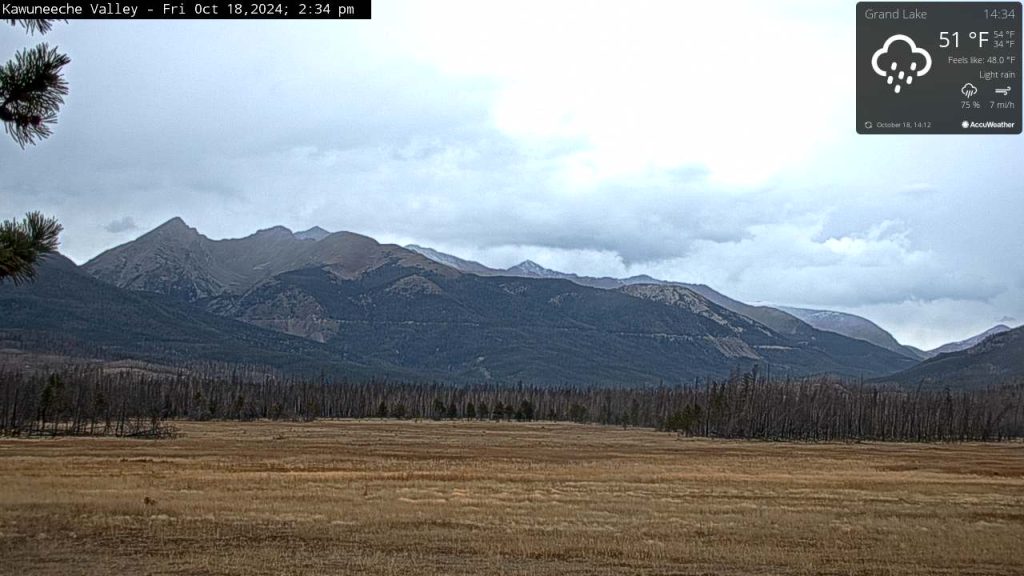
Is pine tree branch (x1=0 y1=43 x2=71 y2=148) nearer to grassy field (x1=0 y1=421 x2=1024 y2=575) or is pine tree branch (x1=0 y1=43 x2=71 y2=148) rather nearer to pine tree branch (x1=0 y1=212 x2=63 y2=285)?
pine tree branch (x1=0 y1=212 x2=63 y2=285)

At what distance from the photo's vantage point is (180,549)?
2856cm

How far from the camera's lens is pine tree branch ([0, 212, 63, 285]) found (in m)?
9.80

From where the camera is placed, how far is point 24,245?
989cm

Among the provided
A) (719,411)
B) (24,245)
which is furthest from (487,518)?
(719,411)

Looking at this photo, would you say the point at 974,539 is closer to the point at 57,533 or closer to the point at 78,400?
the point at 57,533

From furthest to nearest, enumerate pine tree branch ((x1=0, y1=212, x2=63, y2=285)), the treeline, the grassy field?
the treeline
the grassy field
pine tree branch ((x1=0, y1=212, x2=63, y2=285))

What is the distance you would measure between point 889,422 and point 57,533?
15139 centimetres

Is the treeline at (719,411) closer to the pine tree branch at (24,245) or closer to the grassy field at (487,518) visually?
the grassy field at (487,518)

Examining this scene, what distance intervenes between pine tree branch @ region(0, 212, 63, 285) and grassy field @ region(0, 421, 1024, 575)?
16893 millimetres

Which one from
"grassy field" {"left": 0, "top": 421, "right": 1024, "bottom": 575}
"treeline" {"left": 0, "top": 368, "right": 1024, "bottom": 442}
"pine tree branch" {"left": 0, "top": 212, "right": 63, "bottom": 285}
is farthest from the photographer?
"treeline" {"left": 0, "top": 368, "right": 1024, "bottom": 442}

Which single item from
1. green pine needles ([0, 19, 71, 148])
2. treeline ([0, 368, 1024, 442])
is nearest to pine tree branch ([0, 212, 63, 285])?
green pine needles ([0, 19, 71, 148])

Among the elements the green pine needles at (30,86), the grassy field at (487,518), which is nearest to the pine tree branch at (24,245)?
the green pine needles at (30,86)

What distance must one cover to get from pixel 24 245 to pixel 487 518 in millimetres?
28536

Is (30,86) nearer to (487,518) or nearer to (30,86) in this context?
(30,86)
